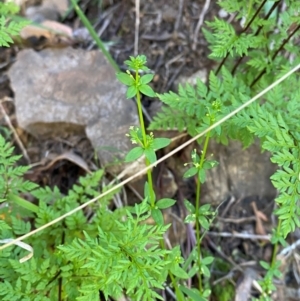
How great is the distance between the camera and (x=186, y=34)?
3166mm

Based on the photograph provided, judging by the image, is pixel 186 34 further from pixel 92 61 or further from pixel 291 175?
pixel 291 175

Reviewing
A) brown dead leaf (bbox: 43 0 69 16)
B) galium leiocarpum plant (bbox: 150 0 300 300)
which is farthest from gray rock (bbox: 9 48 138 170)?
brown dead leaf (bbox: 43 0 69 16)

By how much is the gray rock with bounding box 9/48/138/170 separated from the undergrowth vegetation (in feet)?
1.20

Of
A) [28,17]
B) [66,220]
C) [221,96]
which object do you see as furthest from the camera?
[28,17]

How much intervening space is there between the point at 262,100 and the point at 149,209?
1189 millimetres

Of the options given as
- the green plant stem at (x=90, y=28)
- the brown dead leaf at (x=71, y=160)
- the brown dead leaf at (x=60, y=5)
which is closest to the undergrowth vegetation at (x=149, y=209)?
the brown dead leaf at (x=71, y=160)

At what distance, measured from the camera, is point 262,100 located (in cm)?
273

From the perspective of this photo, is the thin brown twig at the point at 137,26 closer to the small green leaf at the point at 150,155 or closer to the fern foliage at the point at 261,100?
the fern foliage at the point at 261,100

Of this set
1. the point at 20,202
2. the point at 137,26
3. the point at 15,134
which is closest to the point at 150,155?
the point at 20,202

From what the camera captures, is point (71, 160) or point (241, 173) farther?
point (241, 173)

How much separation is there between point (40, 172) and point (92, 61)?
0.81 metres

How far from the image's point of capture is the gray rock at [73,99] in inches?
110

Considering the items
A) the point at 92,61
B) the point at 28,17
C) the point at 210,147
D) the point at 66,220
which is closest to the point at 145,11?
the point at 92,61

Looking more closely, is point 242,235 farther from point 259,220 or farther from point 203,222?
point 203,222
